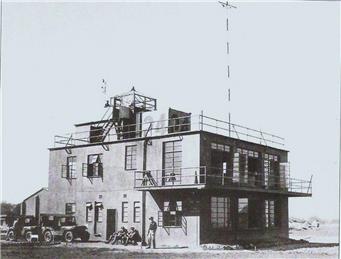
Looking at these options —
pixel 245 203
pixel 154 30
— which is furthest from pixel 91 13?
pixel 245 203

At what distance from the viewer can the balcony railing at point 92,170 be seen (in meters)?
32.4

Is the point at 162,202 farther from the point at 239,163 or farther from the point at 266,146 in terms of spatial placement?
the point at 266,146

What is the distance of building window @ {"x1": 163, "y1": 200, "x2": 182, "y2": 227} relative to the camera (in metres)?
28.5

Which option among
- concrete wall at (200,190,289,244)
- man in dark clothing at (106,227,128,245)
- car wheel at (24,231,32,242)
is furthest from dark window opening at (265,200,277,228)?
car wheel at (24,231,32,242)

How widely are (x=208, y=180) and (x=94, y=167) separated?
766 cm

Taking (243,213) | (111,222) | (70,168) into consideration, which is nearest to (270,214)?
(243,213)

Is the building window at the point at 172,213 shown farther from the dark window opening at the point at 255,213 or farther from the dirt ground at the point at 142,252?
the dark window opening at the point at 255,213

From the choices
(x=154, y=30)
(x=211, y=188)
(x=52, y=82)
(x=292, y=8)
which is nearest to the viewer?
(x=292, y=8)

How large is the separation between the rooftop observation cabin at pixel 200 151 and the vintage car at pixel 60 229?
3.15 meters

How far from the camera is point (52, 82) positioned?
2191 cm

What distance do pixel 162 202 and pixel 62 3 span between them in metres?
13.3

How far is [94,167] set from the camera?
3281cm

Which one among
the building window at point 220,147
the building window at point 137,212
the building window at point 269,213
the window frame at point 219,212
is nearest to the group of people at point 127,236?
the building window at point 137,212

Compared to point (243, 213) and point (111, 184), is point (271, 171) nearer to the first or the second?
point (243, 213)
